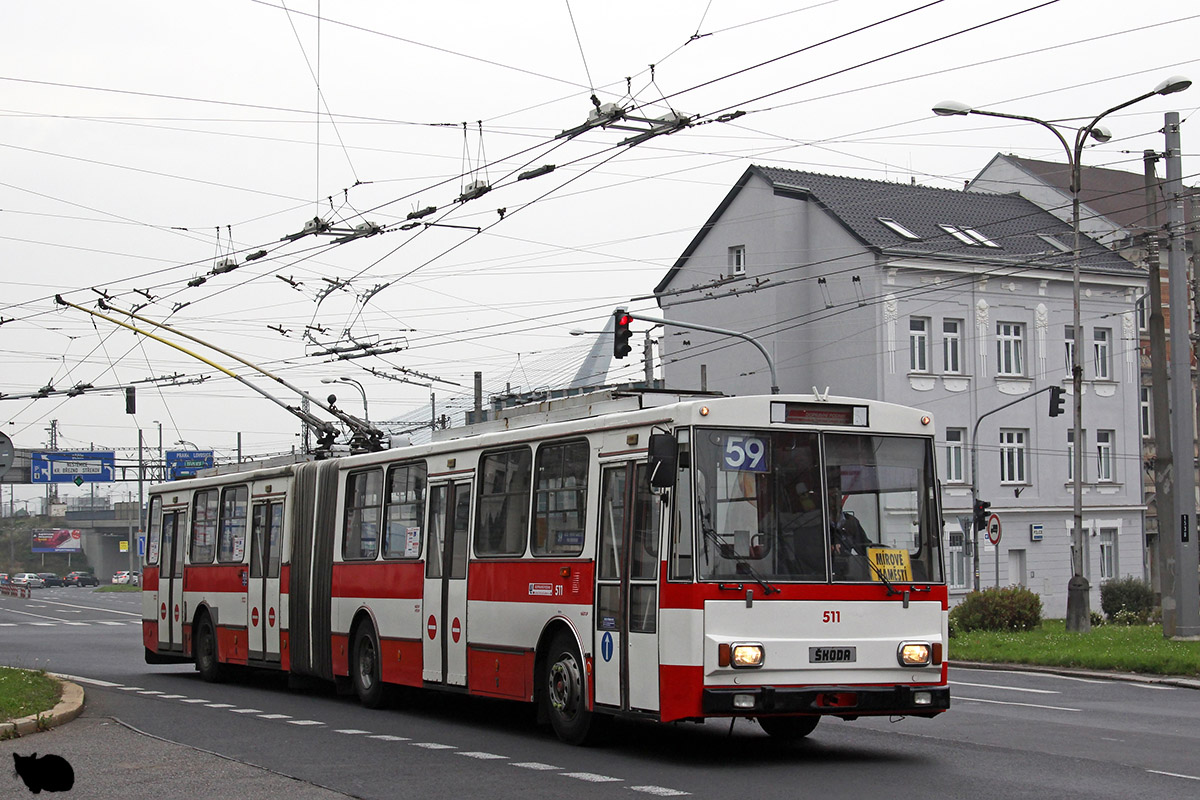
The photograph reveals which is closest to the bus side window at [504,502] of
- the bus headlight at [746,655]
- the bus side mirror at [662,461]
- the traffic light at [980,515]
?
the bus side mirror at [662,461]

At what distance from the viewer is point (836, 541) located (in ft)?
39.4

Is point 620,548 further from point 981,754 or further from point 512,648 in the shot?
point 981,754

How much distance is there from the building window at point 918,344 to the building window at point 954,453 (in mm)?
2395

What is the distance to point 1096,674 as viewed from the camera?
21.9 meters

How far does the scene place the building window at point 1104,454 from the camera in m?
56.3

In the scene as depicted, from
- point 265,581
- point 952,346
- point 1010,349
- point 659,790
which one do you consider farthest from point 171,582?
point 1010,349

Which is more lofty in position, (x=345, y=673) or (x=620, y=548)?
(x=620, y=548)

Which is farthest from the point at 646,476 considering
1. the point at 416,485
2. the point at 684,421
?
the point at 416,485

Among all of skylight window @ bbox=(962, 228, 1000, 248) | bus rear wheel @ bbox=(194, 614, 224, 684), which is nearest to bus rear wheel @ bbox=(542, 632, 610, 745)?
bus rear wheel @ bbox=(194, 614, 224, 684)

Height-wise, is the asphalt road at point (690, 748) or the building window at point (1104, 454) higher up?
the building window at point (1104, 454)

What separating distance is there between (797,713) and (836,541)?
1307mm

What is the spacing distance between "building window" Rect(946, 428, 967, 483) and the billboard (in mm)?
101283

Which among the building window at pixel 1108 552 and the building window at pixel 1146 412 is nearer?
the building window at pixel 1108 552

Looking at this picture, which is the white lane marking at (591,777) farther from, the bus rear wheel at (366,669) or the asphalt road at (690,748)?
the bus rear wheel at (366,669)
